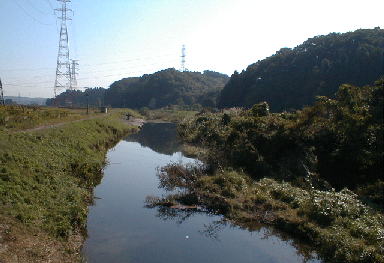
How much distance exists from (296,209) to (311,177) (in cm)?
484

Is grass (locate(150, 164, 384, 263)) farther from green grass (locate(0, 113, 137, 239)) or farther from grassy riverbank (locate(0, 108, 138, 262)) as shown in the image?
grassy riverbank (locate(0, 108, 138, 262))

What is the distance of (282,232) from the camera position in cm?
1694

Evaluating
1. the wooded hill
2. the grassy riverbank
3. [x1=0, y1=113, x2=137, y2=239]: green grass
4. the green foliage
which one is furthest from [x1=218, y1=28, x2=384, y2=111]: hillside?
the grassy riverbank

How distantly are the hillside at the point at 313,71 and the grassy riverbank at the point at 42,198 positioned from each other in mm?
65723

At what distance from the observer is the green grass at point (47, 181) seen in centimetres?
1337

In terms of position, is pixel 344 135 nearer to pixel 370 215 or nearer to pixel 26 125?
pixel 370 215

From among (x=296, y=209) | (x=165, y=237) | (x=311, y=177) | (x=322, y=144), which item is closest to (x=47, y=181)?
(x=165, y=237)

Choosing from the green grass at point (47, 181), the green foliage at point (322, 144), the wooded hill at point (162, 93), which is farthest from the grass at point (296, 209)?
the wooded hill at point (162, 93)

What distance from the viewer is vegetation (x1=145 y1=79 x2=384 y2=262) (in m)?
15.3

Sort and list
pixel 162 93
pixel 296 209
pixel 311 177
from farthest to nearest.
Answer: pixel 162 93 < pixel 311 177 < pixel 296 209

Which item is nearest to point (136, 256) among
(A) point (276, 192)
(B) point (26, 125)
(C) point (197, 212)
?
(C) point (197, 212)

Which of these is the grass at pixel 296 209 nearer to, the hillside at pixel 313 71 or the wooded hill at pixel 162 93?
the hillside at pixel 313 71

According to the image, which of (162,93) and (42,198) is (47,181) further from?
(162,93)

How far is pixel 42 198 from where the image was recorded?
14.8m
